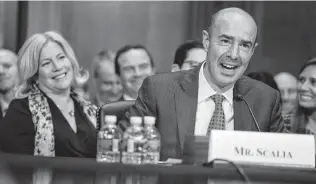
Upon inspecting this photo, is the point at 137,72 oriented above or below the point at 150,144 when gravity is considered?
above

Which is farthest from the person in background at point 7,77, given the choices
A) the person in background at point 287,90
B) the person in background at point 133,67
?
the person in background at point 287,90

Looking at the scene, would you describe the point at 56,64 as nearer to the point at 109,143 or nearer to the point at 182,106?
the point at 182,106

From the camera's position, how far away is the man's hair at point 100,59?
557 centimetres

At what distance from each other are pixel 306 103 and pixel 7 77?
2083 mm

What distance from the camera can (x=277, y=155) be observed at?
2197 mm

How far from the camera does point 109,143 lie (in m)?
2.46

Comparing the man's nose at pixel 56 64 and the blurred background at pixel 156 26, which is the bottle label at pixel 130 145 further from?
the blurred background at pixel 156 26

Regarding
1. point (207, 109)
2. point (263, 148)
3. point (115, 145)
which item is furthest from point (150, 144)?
point (207, 109)

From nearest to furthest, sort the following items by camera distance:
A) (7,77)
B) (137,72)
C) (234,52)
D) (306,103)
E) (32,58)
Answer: (234,52), (32,58), (306,103), (137,72), (7,77)

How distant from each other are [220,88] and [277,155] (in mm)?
746

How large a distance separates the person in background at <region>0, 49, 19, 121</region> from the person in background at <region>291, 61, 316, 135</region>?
1939 millimetres

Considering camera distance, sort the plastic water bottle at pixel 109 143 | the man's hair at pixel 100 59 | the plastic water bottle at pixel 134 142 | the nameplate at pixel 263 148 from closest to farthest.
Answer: the nameplate at pixel 263 148 < the plastic water bottle at pixel 134 142 < the plastic water bottle at pixel 109 143 < the man's hair at pixel 100 59

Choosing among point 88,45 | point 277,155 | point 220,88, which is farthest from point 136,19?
point 277,155

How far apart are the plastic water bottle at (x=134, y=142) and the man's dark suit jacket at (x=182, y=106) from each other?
399mm
